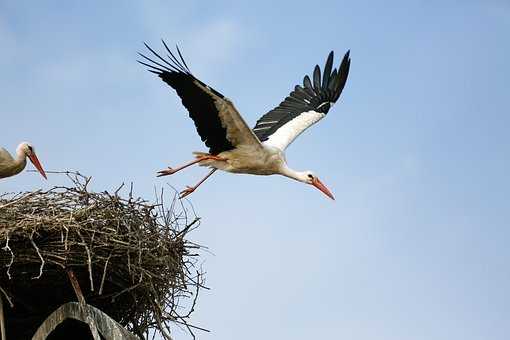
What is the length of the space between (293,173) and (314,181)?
0.37 metres

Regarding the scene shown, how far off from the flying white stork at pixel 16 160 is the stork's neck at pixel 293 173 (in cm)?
265

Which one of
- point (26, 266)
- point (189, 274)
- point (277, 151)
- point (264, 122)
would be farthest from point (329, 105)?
point (26, 266)

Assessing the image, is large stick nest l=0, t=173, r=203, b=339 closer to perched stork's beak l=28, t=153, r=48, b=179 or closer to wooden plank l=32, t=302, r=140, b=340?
wooden plank l=32, t=302, r=140, b=340

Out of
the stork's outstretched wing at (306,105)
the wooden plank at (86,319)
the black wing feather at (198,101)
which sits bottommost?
the wooden plank at (86,319)

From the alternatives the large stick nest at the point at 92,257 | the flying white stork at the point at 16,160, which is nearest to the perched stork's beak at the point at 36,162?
the flying white stork at the point at 16,160

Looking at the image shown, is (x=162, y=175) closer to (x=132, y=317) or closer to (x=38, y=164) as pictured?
(x=38, y=164)

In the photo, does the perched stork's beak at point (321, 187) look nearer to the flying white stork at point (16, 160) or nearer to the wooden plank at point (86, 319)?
the flying white stork at point (16, 160)

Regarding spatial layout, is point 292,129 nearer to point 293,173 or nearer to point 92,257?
point 293,173

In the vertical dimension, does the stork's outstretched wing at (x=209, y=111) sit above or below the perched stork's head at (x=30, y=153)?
above

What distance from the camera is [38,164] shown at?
8516 mm

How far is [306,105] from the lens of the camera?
1117 cm

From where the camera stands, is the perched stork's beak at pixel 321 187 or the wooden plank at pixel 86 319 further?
the perched stork's beak at pixel 321 187

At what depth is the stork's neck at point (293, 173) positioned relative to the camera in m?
9.94

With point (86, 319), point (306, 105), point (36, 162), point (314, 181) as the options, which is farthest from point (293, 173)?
point (86, 319)
